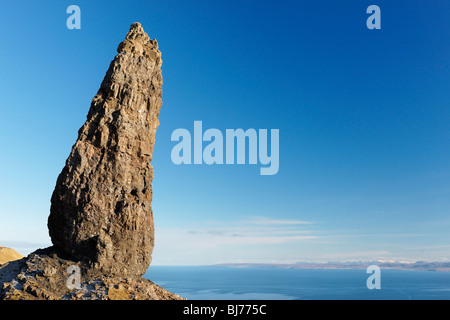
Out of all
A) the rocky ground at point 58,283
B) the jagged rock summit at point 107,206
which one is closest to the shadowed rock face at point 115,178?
the jagged rock summit at point 107,206

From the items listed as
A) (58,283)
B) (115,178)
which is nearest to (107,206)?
(115,178)

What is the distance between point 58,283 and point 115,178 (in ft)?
36.3

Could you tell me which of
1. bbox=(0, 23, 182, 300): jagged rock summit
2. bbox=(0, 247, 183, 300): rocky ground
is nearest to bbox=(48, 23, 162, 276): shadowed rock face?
bbox=(0, 23, 182, 300): jagged rock summit

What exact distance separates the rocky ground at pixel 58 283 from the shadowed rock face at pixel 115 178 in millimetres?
1167

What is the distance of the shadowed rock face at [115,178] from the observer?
3192 cm

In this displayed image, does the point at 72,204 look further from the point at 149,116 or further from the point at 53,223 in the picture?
the point at 149,116

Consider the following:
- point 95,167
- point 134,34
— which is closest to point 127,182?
point 95,167

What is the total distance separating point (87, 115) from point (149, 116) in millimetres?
6810

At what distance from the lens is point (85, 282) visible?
96.8 feet

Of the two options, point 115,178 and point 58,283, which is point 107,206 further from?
point 58,283

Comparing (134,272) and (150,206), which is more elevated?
(150,206)

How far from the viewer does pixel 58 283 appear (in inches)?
1133

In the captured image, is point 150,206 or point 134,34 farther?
point 134,34
